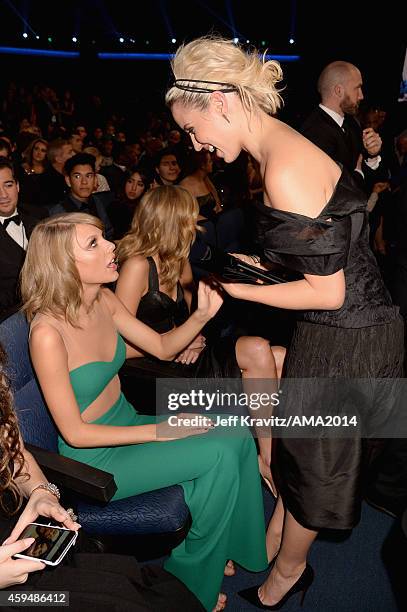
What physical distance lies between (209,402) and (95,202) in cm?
234

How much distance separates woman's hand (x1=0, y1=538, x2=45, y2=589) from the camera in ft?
3.97

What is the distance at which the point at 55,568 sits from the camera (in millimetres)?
1387

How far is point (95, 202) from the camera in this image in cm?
422

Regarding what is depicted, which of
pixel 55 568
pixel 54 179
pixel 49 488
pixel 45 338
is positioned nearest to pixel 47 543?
pixel 55 568

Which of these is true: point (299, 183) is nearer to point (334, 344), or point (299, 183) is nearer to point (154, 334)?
point (334, 344)

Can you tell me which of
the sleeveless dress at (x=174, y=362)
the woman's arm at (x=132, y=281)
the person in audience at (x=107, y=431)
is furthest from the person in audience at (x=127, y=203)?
the person in audience at (x=107, y=431)

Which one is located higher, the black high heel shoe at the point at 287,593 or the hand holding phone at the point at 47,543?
the hand holding phone at the point at 47,543

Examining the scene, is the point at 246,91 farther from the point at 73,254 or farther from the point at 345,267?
the point at 73,254

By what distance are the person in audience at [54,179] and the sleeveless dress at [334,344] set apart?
12.1ft

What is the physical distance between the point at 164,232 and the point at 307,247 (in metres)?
1.24

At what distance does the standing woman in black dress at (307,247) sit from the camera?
1392 millimetres

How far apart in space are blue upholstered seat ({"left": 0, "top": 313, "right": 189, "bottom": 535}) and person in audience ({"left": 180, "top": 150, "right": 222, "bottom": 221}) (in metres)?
2.20

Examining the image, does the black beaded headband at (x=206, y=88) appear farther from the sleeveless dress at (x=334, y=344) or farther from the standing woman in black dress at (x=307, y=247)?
the sleeveless dress at (x=334, y=344)

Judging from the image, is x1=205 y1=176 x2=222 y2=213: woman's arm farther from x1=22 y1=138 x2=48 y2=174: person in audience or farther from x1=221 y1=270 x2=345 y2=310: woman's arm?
x1=221 y1=270 x2=345 y2=310: woman's arm
